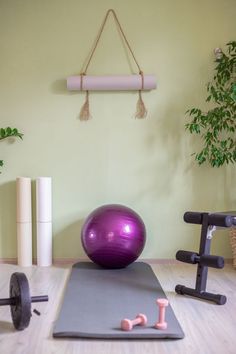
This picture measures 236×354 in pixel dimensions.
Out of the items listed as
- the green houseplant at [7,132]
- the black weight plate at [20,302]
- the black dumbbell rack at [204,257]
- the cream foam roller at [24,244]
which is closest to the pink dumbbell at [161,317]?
the black dumbbell rack at [204,257]

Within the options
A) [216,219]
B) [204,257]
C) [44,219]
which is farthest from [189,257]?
[44,219]

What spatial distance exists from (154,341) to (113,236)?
1.22 metres

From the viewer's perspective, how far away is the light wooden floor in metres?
1.89

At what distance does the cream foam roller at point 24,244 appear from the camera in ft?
11.6

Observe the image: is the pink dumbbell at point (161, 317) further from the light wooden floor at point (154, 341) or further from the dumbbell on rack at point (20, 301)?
the dumbbell on rack at point (20, 301)

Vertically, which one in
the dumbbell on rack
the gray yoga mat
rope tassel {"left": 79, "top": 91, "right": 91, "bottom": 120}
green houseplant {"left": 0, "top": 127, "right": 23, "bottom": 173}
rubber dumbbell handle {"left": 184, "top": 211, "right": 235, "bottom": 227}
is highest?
rope tassel {"left": 79, "top": 91, "right": 91, "bottom": 120}

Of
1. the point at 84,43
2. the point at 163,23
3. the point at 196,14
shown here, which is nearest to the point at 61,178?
the point at 84,43

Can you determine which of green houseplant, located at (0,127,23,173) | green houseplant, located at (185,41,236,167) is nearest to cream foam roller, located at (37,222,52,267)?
green houseplant, located at (0,127,23,173)

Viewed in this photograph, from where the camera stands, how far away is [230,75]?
3.47 m

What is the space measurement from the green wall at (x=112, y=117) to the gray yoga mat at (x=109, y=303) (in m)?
0.60

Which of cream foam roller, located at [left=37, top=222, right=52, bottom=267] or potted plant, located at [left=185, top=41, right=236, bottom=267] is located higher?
potted plant, located at [left=185, top=41, right=236, bottom=267]

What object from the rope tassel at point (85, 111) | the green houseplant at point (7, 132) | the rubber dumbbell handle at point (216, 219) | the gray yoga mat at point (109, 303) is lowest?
the gray yoga mat at point (109, 303)

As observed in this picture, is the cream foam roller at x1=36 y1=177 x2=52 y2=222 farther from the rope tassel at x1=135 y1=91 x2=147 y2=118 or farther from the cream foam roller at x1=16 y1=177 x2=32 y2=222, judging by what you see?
the rope tassel at x1=135 y1=91 x2=147 y2=118

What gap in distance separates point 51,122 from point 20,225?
3.32ft
